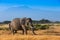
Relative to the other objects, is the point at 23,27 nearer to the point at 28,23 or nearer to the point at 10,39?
the point at 28,23

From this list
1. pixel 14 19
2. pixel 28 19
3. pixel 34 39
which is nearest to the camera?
pixel 34 39

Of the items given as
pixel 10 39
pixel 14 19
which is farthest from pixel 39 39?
pixel 14 19

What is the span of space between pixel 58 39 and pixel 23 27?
953 cm

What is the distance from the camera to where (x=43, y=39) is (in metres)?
17.8

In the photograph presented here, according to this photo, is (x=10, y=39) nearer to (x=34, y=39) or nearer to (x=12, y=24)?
(x=34, y=39)

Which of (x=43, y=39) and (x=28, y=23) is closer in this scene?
(x=43, y=39)

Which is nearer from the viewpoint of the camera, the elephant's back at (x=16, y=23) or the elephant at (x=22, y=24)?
the elephant at (x=22, y=24)

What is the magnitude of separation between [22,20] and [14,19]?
1582 millimetres

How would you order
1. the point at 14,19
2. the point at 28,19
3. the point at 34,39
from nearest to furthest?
the point at 34,39
the point at 28,19
the point at 14,19

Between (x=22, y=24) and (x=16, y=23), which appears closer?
(x=22, y=24)

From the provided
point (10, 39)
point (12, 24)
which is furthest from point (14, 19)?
point (10, 39)

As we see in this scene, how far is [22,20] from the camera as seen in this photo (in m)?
27.1

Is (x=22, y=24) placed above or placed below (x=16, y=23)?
below

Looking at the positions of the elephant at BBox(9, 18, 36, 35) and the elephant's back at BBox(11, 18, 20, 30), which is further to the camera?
the elephant's back at BBox(11, 18, 20, 30)
